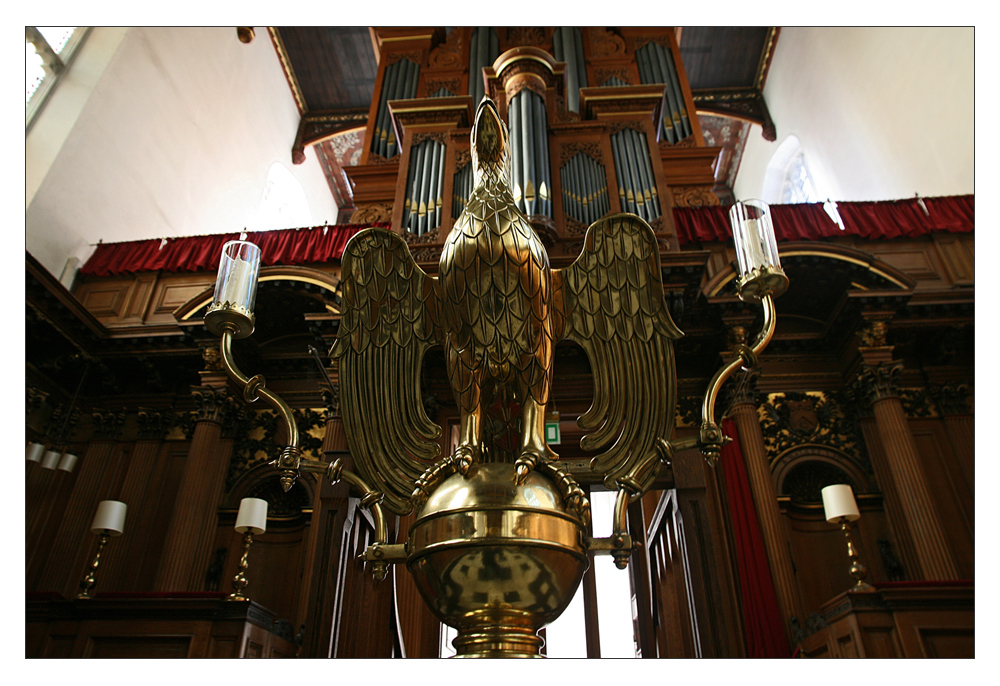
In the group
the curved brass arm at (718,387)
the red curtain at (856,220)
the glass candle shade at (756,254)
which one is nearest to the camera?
the curved brass arm at (718,387)

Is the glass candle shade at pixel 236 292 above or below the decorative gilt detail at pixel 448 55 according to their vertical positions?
below

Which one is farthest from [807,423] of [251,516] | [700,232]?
[251,516]

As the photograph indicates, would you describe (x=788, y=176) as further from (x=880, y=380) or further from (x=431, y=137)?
(x=431, y=137)

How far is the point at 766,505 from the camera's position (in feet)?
14.6

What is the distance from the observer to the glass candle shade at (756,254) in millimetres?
1435

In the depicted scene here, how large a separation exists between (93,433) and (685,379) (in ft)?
17.4

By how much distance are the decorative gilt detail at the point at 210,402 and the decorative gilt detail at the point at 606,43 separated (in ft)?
19.3

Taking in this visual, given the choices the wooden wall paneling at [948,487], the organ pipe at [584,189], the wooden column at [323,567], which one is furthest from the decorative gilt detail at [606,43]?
the wooden column at [323,567]

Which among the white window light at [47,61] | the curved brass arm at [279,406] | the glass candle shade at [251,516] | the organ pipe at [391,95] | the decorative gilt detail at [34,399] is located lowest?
the curved brass arm at [279,406]

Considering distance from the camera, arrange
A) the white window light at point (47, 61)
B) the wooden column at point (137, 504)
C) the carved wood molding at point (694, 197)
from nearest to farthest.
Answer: the wooden column at point (137, 504) < the white window light at point (47, 61) < the carved wood molding at point (694, 197)

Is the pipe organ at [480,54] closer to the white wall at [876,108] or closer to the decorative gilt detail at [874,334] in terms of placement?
the white wall at [876,108]

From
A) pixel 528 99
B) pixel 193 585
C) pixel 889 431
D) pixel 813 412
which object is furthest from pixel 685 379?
pixel 193 585

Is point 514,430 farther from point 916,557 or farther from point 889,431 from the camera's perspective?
point 889,431

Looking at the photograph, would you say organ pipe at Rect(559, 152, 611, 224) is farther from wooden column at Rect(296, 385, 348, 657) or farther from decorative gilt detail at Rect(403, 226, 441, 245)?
wooden column at Rect(296, 385, 348, 657)
